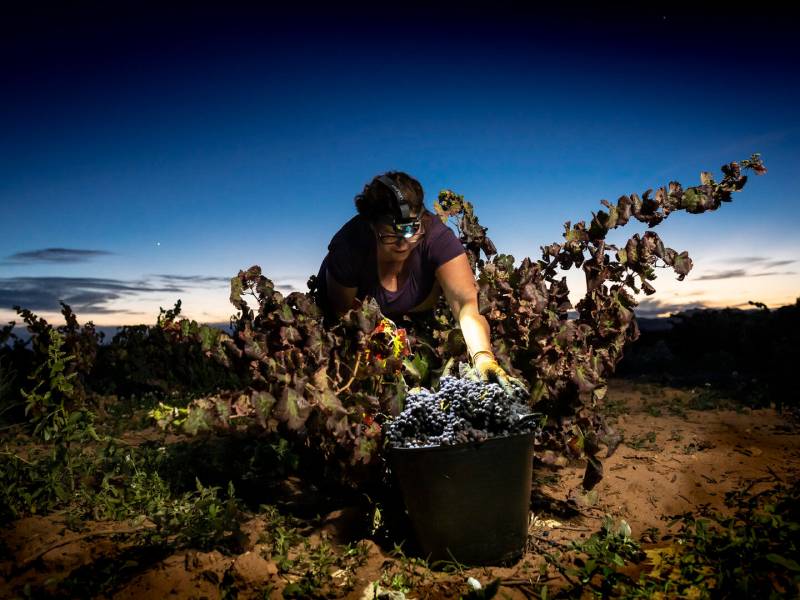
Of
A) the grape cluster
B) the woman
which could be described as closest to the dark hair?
the woman

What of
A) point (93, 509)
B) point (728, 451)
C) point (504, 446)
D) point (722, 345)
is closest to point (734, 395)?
point (728, 451)

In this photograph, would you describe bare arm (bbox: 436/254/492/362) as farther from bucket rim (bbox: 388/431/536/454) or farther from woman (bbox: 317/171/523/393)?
bucket rim (bbox: 388/431/536/454)

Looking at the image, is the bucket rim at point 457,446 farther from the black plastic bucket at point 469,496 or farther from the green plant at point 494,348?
the green plant at point 494,348

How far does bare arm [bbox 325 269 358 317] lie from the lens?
358cm

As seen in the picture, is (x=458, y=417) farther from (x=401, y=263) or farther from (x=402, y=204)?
(x=401, y=263)

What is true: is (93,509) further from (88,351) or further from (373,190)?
(88,351)

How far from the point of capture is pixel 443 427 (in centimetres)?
232

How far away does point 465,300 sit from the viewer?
10.3 ft

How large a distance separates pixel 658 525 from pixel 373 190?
2.33 meters

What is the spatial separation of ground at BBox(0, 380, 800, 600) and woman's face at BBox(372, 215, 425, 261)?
148 cm

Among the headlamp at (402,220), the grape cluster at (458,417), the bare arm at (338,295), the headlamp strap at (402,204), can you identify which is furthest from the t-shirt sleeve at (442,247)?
the grape cluster at (458,417)

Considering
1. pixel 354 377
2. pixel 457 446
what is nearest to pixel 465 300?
pixel 354 377

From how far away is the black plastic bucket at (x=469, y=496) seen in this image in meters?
2.24

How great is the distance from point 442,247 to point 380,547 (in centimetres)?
169
